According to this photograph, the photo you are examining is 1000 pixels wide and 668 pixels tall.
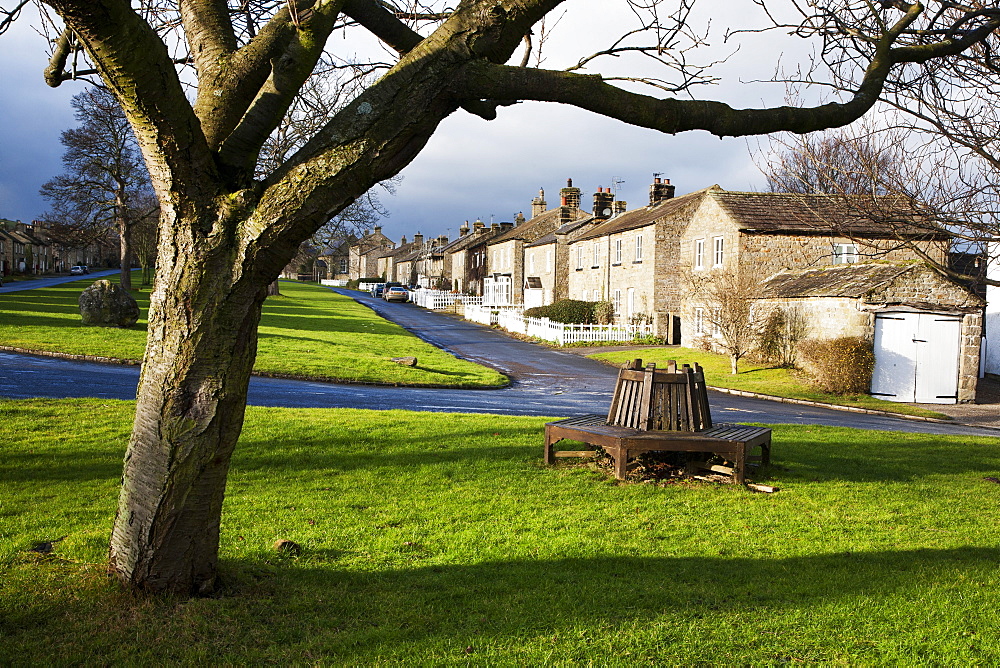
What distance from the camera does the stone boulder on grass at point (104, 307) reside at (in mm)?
25125

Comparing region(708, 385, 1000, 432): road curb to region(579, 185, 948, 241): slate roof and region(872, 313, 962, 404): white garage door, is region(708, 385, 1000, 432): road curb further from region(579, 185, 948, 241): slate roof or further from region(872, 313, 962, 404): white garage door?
region(579, 185, 948, 241): slate roof

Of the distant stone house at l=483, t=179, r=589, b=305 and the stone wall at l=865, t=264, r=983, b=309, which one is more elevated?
the distant stone house at l=483, t=179, r=589, b=305

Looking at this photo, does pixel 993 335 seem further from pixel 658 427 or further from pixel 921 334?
pixel 658 427

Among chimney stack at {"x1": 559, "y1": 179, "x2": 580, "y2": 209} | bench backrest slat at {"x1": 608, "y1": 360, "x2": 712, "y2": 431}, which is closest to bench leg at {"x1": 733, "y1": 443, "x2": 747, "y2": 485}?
bench backrest slat at {"x1": 608, "y1": 360, "x2": 712, "y2": 431}

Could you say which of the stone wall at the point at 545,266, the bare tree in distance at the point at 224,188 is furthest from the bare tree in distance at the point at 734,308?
the bare tree in distance at the point at 224,188

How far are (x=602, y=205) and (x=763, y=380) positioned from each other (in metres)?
26.4

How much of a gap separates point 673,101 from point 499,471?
4966mm

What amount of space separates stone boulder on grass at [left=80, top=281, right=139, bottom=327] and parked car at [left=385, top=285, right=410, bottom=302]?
46887 mm

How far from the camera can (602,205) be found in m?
49.0

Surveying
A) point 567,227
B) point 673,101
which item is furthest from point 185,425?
point 567,227

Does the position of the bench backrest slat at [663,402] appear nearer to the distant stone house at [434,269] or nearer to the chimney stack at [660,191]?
the chimney stack at [660,191]

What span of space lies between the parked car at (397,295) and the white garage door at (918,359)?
54.0 metres

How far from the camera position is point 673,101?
15.9ft

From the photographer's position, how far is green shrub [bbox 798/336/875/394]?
73.5ft
